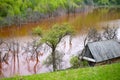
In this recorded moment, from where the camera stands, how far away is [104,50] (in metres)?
17.9

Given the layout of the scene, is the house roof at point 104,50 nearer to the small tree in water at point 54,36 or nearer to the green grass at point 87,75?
the small tree in water at point 54,36

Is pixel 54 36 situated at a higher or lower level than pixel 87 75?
higher

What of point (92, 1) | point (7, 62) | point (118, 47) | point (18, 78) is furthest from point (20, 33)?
point (92, 1)

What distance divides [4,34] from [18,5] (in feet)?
30.4

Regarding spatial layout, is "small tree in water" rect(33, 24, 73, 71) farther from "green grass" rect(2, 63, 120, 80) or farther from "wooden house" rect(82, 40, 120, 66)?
"green grass" rect(2, 63, 120, 80)

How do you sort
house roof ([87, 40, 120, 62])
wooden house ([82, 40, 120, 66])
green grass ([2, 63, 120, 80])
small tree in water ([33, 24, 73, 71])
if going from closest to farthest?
green grass ([2, 63, 120, 80])
small tree in water ([33, 24, 73, 71])
wooden house ([82, 40, 120, 66])
house roof ([87, 40, 120, 62])

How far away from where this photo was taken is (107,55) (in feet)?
58.6

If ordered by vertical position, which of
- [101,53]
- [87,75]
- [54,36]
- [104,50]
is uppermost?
[54,36]

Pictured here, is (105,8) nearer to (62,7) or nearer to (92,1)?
(92,1)

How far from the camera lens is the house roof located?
17562 millimetres

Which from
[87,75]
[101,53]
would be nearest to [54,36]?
[101,53]

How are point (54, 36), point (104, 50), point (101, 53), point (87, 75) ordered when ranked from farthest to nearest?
point (104, 50)
point (101, 53)
point (54, 36)
point (87, 75)

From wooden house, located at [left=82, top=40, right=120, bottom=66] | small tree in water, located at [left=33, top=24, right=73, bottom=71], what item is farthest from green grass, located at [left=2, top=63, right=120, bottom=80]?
wooden house, located at [left=82, top=40, right=120, bottom=66]

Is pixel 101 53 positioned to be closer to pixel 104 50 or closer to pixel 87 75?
pixel 104 50
